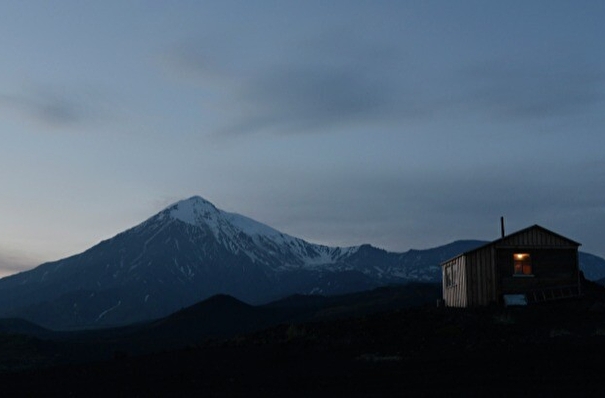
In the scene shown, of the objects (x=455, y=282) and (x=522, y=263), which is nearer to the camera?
(x=522, y=263)

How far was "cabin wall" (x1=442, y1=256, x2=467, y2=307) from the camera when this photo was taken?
47844mm

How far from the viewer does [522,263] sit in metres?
46.5

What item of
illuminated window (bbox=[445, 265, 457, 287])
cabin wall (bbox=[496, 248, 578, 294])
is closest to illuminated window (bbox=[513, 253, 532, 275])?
cabin wall (bbox=[496, 248, 578, 294])

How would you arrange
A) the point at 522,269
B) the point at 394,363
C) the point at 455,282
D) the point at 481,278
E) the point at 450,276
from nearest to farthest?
the point at 394,363 → the point at 522,269 → the point at 481,278 → the point at 455,282 → the point at 450,276

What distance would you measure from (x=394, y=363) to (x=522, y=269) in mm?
19543

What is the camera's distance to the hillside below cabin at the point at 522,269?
4603 centimetres

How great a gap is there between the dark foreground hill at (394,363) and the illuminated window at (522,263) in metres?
2.78

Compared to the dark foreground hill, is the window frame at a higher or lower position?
higher

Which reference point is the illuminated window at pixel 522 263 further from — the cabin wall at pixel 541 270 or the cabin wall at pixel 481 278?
the cabin wall at pixel 481 278

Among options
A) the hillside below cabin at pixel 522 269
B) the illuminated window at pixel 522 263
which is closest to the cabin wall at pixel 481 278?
the hillside below cabin at pixel 522 269

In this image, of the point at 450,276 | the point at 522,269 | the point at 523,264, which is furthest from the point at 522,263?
the point at 450,276

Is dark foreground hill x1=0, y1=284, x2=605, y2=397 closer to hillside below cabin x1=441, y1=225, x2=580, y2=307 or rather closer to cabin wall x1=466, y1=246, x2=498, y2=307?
hillside below cabin x1=441, y1=225, x2=580, y2=307

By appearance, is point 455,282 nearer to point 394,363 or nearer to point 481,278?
point 481,278

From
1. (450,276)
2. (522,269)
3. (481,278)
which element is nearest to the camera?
(522,269)
